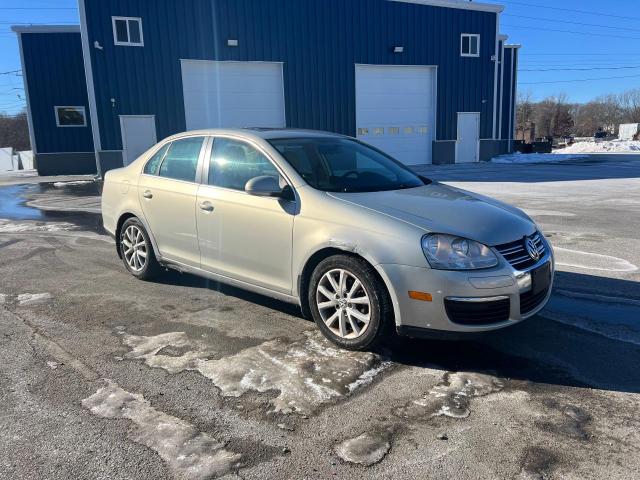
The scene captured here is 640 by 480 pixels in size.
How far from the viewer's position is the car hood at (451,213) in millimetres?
3529

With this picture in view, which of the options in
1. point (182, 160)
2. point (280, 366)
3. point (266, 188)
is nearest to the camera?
point (280, 366)

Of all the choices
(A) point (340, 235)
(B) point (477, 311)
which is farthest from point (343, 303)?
(B) point (477, 311)

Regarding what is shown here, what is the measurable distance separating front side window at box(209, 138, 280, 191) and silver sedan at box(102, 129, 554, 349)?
12 mm

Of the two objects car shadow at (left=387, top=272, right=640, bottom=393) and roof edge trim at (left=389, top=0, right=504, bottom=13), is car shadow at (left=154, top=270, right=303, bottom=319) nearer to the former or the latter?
car shadow at (left=387, top=272, right=640, bottom=393)

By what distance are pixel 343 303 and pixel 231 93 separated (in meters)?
18.5

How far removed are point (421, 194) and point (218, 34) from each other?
18.2m

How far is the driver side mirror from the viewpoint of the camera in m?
4.04

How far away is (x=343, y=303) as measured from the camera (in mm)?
3748

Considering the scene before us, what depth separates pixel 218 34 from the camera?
65.9ft

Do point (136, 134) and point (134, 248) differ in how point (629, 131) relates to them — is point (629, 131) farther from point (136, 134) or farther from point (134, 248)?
point (134, 248)

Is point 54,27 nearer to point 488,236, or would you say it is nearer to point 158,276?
point 158,276

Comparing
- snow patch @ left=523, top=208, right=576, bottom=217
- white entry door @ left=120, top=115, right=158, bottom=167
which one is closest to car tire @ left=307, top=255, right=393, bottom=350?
snow patch @ left=523, top=208, right=576, bottom=217

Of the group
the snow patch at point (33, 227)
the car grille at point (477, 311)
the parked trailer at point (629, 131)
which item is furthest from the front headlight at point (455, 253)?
the parked trailer at point (629, 131)

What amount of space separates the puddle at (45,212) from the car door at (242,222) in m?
4.79
